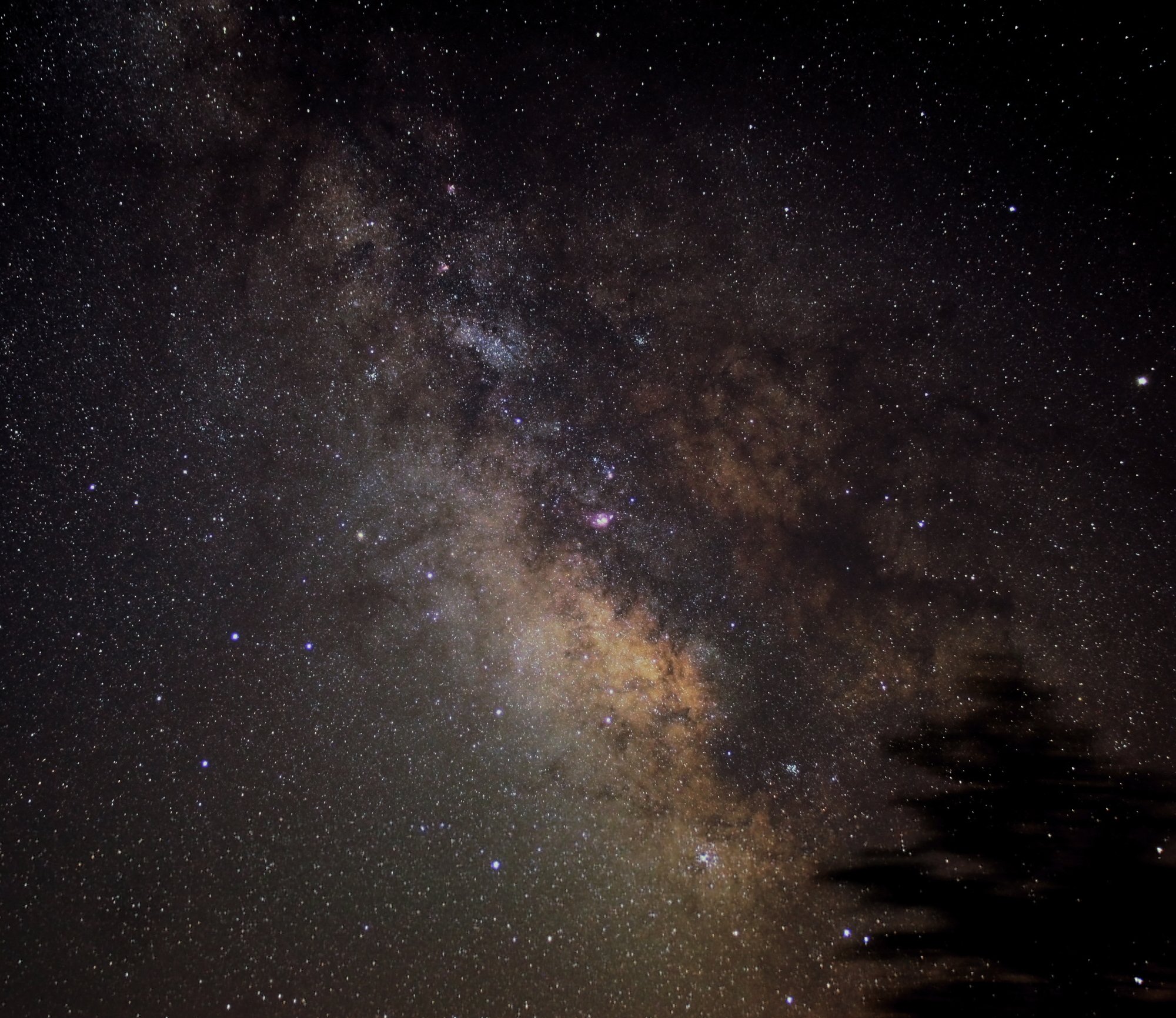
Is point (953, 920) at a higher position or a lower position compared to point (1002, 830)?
lower

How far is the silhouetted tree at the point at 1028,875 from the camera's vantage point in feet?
12.0

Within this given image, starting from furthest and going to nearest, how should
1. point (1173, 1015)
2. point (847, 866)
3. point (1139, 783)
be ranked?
point (847, 866) < point (1139, 783) < point (1173, 1015)

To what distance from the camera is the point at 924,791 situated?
4227 millimetres

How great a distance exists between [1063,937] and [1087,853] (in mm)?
522

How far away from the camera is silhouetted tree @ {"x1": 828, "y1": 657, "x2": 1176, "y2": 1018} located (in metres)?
3.66

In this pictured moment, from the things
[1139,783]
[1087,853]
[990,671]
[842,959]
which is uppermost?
[990,671]

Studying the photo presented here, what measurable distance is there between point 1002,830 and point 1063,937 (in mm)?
640

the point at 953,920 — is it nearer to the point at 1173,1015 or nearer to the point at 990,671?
the point at 1173,1015

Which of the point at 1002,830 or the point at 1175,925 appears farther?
the point at 1002,830

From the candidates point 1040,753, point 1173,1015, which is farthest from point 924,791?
point 1173,1015

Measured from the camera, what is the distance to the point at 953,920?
4004 mm

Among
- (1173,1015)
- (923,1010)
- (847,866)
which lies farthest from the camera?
(847,866)

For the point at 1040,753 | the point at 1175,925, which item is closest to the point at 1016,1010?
the point at 1175,925

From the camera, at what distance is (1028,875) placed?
379 cm
